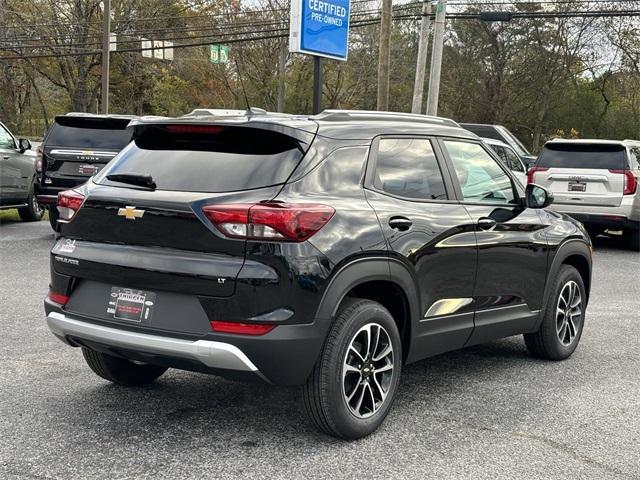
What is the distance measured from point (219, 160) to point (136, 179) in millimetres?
477

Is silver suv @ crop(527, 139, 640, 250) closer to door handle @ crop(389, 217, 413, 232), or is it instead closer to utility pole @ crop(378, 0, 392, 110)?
door handle @ crop(389, 217, 413, 232)

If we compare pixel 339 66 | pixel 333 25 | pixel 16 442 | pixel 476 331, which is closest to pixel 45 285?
pixel 16 442

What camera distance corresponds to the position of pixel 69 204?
14.1ft

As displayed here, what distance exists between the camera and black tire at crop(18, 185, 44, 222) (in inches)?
541

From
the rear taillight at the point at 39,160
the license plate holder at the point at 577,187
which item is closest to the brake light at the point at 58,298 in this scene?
the rear taillight at the point at 39,160

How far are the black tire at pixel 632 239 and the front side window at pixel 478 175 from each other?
8.60m

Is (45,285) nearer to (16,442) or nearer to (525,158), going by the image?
(16,442)

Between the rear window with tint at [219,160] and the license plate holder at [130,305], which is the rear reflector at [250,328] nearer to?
the license plate holder at [130,305]

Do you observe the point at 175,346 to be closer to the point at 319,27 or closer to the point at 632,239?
the point at 632,239

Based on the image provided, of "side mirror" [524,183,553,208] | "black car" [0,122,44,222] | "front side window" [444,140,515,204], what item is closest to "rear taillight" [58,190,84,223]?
"front side window" [444,140,515,204]

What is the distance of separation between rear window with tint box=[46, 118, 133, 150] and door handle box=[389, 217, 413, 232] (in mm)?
7833

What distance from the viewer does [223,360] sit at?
12.0ft

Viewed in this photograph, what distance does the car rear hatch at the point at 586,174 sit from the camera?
12484 mm

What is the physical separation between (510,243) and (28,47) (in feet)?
141
